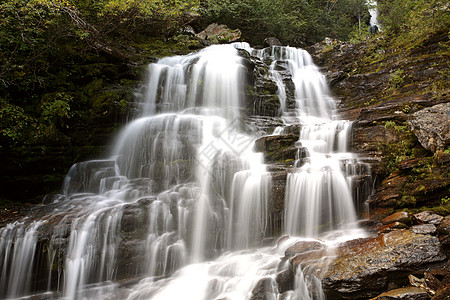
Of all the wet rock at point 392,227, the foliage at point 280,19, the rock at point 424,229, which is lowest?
the wet rock at point 392,227

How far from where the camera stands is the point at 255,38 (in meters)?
21.2

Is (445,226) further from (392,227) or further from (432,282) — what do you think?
(432,282)

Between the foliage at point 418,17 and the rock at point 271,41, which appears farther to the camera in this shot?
the rock at point 271,41

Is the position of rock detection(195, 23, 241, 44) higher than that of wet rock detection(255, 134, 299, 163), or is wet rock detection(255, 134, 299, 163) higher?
rock detection(195, 23, 241, 44)

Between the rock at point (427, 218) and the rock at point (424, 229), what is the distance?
0.70ft

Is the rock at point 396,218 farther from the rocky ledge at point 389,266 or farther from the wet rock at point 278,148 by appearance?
the wet rock at point 278,148

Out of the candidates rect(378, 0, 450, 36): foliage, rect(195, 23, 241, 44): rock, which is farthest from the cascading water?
rect(195, 23, 241, 44): rock

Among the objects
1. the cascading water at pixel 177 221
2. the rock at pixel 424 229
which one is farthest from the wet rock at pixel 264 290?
the rock at pixel 424 229

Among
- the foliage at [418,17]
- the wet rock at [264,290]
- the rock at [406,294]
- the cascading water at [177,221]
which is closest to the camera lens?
the rock at [406,294]

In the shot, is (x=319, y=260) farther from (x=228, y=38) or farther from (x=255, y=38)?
(x=255, y=38)

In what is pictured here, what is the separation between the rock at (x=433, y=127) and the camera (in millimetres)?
5594

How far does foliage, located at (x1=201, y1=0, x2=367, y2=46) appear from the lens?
1989 cm

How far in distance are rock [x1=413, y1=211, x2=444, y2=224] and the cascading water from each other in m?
1.42

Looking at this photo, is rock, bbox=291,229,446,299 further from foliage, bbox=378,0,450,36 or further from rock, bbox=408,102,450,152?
foliage, bbox=378,0,450,36
